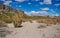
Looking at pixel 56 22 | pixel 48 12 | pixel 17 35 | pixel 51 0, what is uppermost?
pixel 51 0

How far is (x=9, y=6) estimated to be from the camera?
284cm

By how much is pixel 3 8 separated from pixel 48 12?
0.82 meters

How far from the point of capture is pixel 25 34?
2.79m

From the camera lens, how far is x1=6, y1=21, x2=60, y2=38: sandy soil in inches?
109

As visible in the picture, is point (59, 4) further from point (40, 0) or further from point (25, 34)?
point (25, 34)

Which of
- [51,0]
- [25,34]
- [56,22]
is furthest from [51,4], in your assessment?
[25,34]

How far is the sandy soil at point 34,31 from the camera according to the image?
2779mm

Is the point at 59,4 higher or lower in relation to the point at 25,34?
higher

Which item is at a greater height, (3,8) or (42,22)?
(3,8)

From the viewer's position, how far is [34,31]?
2828 mm

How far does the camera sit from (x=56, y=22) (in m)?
2.86

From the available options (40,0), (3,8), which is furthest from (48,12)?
(3,8)

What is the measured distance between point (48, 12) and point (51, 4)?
0.15 metres

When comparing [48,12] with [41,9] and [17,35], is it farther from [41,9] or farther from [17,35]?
[17,35]
